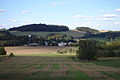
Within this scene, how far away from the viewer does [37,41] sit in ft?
590

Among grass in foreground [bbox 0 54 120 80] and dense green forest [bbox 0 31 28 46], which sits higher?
dense green forest [bbox 0 31 28 46]

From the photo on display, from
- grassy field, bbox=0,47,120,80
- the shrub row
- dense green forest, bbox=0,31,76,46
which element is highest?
dense green forest, bbox=0,31,76,46

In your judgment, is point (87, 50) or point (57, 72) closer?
point (57, 72)

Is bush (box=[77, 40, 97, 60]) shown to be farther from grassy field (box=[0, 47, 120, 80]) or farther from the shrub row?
grassy field (box=[0, 47, 120, 80])

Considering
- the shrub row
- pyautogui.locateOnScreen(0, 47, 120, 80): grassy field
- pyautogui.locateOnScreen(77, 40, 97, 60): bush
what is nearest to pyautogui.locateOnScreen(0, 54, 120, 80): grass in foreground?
pyautogui.locateOnScreen(0, 47, 120, 80): grassy field

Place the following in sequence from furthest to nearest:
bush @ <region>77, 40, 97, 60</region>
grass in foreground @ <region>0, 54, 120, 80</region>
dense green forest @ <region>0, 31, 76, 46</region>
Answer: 1. dense green forest @ <region>0, 31, 76, 46</region>
2. bush @ <region>77, 40, 97, 60</region>
3. grass in foreground @ <region>0, 54, 120, 80</region>

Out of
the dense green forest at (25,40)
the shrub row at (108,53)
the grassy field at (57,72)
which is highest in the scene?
the dense green forest at (25,40)

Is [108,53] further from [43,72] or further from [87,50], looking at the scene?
[43,72]

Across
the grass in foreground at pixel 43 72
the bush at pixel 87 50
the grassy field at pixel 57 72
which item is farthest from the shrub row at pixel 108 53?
the grassy field at pixel 57 72

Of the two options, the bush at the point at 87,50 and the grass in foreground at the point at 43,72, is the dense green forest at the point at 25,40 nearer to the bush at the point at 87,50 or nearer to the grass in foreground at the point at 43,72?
the bush at the point at 87,50

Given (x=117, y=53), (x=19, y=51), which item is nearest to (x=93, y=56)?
(x=117, y=53)

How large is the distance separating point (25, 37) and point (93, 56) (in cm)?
9122

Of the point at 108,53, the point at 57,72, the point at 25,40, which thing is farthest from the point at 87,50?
the point at 25,40

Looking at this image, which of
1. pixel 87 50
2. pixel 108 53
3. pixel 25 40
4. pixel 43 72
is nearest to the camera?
pixel 43 72
